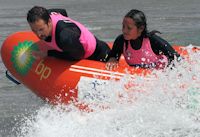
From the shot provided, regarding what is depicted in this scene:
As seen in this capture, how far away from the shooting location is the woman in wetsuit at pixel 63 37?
3777 millimetres

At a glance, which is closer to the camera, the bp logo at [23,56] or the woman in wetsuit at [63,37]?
the woman in wetsuit at [63,37]

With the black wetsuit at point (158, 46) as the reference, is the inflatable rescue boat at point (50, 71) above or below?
below

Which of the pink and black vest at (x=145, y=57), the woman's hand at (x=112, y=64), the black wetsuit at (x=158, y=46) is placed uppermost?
the black wetsuit at (x=158, y=46)

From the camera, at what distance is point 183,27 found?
8227mm

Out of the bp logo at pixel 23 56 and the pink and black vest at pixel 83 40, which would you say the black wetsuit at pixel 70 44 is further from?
the bp logo at pixel 23 56

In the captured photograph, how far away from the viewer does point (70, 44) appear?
3.92 m

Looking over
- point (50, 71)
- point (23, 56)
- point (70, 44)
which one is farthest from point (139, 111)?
point (23, 56)

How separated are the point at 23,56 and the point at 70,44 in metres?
0.67

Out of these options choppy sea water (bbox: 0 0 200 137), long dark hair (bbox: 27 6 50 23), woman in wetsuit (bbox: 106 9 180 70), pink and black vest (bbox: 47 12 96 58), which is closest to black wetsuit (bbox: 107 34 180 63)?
woman in wetsuit (bbox: 106 9 180 70)

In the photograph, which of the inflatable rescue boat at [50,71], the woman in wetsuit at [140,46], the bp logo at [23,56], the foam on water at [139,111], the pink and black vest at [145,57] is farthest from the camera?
the bp logo at [23,56]

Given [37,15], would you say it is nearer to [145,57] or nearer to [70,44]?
[70,44]

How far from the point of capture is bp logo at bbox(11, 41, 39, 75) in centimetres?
439

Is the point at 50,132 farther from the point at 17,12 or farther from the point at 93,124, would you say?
the point at 17,12

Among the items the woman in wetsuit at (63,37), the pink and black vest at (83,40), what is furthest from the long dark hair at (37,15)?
the pink and black vest at (83,40)
